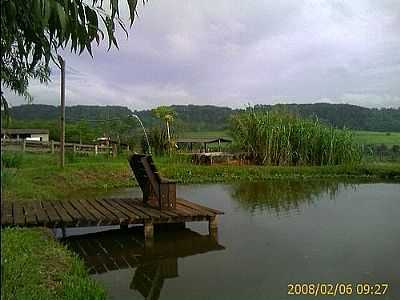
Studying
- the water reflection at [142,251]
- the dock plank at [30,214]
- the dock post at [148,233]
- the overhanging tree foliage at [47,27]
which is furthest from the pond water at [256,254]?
the overhanging tree foliage at [47,27]

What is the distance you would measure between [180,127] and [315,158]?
1160 cm

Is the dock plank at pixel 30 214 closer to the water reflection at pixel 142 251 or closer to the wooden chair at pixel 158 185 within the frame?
the water reflection at pixel 142 251

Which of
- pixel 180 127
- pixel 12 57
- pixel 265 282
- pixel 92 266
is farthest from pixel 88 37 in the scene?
pixel 180 127

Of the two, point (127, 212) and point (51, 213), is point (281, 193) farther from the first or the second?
point (51, 213)

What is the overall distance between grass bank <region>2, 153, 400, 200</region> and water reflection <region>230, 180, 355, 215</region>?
1867mm

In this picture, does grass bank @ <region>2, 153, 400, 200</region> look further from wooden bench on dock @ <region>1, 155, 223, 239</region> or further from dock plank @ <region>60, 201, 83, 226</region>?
wooden bench on dock @ <region>1, 155, 223, 239</region>

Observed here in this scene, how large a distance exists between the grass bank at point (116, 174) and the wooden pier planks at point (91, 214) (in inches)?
131

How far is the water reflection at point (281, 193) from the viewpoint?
416 inches

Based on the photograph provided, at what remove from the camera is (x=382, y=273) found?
539 cm

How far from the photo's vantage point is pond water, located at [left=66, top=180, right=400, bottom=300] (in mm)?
4977

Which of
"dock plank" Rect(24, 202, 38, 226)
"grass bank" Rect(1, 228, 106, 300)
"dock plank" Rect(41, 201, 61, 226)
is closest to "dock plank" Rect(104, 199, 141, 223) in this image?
"dock plank" Rect(41, 201, 61, 226)

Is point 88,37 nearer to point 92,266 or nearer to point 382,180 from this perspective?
point 92,266

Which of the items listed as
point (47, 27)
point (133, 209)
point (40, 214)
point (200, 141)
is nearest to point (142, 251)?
point (133, 209)

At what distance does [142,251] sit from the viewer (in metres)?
6.51
